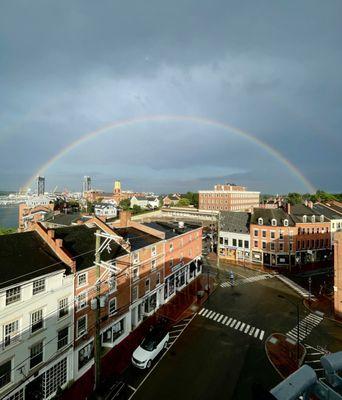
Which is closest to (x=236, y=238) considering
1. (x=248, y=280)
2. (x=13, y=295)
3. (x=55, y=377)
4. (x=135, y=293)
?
(x=248, y=280)

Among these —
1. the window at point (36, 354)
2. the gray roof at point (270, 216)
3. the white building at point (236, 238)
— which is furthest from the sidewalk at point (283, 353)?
the gray roof at point (270, 216)

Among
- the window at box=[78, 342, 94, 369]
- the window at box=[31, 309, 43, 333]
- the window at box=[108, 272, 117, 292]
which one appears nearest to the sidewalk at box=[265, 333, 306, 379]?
the window at box=[108, 272, 117, 292]

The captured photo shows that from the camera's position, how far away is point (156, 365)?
75.0 ft

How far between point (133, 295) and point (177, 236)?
1307 centimetres

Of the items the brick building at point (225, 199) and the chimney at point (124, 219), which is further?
the brick building at point (225, 199)

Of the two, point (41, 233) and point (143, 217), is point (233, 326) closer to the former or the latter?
point (41, 233)

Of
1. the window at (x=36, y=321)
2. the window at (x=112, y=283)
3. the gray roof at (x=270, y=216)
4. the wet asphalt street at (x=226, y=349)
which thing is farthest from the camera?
the gray roof at (x=270, y=216)

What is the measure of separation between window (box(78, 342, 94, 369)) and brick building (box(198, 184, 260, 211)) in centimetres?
Result: 12881

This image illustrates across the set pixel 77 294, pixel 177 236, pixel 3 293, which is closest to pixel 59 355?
pixel 77 294

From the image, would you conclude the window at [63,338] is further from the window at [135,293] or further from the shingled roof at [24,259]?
the window at [135,293]

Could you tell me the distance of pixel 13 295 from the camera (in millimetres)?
17609

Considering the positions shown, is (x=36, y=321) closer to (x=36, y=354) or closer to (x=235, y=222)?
(x=36, y=354)

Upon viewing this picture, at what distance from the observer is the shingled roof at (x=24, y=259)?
18.0 metres

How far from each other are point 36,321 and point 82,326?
17.0ft
